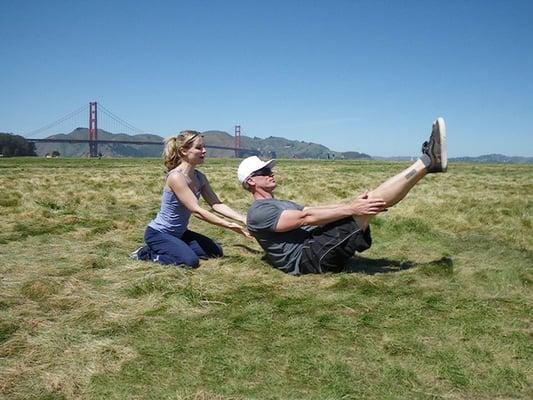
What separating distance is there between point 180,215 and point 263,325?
291 cm

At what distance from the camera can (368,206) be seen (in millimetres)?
5008

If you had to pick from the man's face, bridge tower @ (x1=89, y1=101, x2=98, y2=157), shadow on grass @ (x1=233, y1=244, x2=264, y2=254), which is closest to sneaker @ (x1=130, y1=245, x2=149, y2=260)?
shadow on grass @ (x1=233, y1=244, x2=264, y2=254)

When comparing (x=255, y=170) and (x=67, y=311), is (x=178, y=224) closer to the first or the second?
(x=255, y=170)

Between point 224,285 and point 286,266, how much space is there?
935 millimetres

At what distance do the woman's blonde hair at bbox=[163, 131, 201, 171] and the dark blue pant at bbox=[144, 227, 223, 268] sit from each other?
104cm

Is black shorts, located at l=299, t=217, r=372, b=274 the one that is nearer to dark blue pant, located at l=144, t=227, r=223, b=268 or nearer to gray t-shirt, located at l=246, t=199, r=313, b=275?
gray t-shirt, located at l=246, t=199, r=313, b=275

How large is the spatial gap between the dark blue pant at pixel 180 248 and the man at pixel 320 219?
1032 millimetres

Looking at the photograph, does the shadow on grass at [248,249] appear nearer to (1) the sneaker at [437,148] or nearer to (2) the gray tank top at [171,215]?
(2) the gray tank top at [171,215]

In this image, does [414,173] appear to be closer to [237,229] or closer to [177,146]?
[237,229]

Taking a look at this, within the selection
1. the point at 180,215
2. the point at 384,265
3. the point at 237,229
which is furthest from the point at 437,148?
the point at 180,215

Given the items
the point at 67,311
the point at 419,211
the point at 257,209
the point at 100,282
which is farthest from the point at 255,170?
the point at 419,211

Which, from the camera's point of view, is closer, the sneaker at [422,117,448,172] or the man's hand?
the man's hand

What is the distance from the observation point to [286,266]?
19.3ft

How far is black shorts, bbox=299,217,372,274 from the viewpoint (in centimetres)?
524
